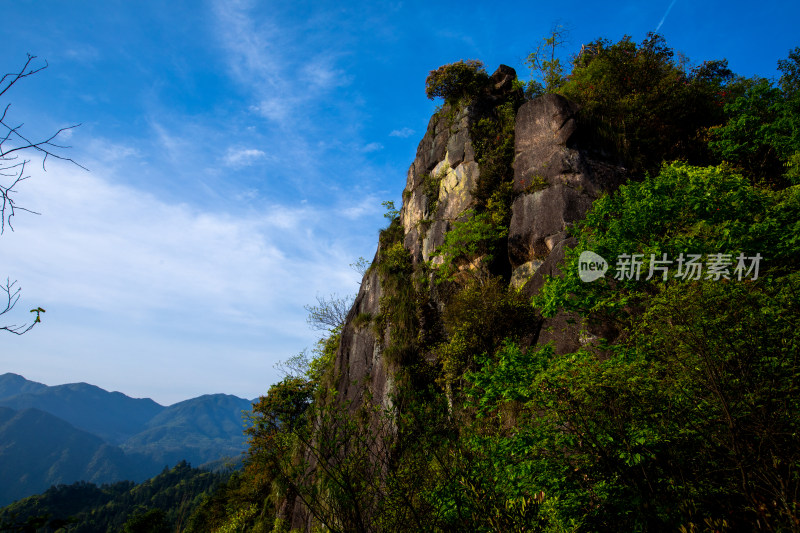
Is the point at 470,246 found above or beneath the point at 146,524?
above

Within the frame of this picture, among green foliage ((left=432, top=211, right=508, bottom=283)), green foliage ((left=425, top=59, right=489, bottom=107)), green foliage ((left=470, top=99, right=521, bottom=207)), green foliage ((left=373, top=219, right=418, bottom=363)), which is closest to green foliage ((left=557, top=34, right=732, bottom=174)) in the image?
green foliage ((left=470, top=99, right=521, bottom=207))

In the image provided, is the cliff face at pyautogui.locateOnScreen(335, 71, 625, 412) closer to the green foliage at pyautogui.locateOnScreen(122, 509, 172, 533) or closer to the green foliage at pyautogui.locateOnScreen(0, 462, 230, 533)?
the green foliage at pyautogui.locateOnScreen(122, 509, 172, 533)

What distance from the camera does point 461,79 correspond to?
64.3 feet

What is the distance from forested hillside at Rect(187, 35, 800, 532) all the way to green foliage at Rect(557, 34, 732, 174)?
9 cm

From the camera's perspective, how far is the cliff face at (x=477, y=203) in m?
13.2

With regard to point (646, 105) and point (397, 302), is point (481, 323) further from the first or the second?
point (646, 105)

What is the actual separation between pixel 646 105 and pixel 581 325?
11.4 metres

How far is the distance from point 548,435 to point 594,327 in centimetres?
502

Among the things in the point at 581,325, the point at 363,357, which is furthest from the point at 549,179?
the point at 363,357

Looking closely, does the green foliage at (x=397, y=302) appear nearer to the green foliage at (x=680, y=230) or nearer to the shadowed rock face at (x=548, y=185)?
the shadowed rock face at (x=548, y=185)

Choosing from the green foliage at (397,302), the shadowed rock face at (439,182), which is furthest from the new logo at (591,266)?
the shadowed rock face at (439,182)

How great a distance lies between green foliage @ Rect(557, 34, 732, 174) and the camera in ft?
49.7

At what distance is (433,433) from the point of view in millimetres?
6219

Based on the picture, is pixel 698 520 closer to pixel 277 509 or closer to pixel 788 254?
pixel 788 254
